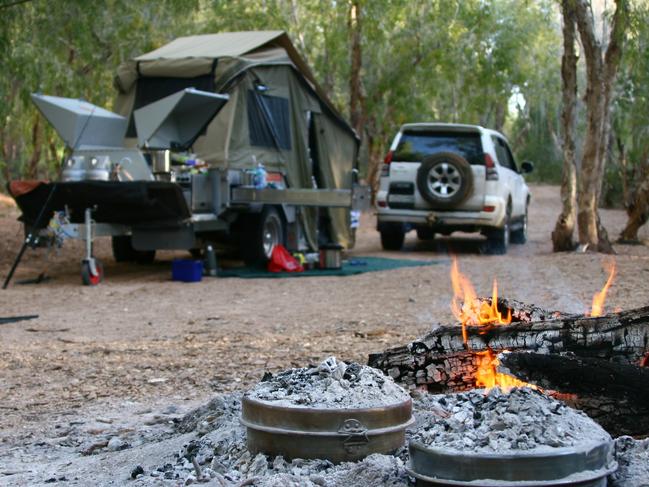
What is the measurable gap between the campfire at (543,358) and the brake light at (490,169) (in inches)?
419

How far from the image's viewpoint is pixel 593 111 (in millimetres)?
15742

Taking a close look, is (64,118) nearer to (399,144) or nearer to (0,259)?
(0,259)

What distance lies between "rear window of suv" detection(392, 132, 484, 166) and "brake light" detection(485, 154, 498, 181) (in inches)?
9.0

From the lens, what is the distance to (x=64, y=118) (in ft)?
47.0

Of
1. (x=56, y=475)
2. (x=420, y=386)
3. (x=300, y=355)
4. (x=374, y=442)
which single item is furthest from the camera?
(x=300, y=355)

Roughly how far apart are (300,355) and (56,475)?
340cm

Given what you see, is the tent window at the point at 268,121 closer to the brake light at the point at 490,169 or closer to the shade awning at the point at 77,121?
the shade awning at the point at 77,121

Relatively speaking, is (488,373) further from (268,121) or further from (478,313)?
(268,121)

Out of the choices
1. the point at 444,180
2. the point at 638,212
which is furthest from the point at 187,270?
the point at 638,212

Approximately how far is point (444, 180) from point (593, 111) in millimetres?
2494

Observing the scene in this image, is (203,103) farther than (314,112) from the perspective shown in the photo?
No

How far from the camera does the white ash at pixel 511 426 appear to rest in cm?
377

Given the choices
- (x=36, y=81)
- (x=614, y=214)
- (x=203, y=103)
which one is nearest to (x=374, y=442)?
(x=203, y=103)

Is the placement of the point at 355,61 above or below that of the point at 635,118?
above
